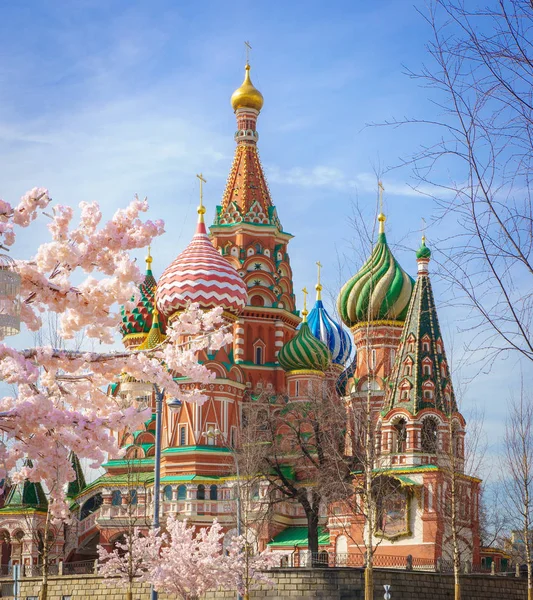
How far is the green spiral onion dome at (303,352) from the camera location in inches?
1854

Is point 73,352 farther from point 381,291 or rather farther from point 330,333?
point 330,333

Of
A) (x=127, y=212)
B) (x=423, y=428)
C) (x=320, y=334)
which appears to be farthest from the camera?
(x=320, y=334)

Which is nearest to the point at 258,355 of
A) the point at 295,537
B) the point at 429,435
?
the point at 295,537

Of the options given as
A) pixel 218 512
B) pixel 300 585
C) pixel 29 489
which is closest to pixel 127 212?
pixel 300 585

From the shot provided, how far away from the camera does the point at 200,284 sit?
45750 millimetres

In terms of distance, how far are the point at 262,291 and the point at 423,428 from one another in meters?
14.8

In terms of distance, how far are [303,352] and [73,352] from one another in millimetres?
37129

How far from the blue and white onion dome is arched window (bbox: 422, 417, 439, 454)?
1441cm

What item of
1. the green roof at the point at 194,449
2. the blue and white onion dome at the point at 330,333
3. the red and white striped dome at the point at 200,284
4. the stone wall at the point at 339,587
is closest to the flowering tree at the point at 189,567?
the stone wall at the point at 339,587

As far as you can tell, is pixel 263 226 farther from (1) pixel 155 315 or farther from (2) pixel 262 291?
(1) pixel 155 315

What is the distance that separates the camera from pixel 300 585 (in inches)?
1161

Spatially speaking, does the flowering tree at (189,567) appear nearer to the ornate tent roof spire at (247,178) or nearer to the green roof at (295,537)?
the green roof at (295,537)

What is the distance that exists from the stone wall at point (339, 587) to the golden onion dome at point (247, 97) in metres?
26.6

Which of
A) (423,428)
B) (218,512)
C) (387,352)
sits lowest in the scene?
(218,512)
